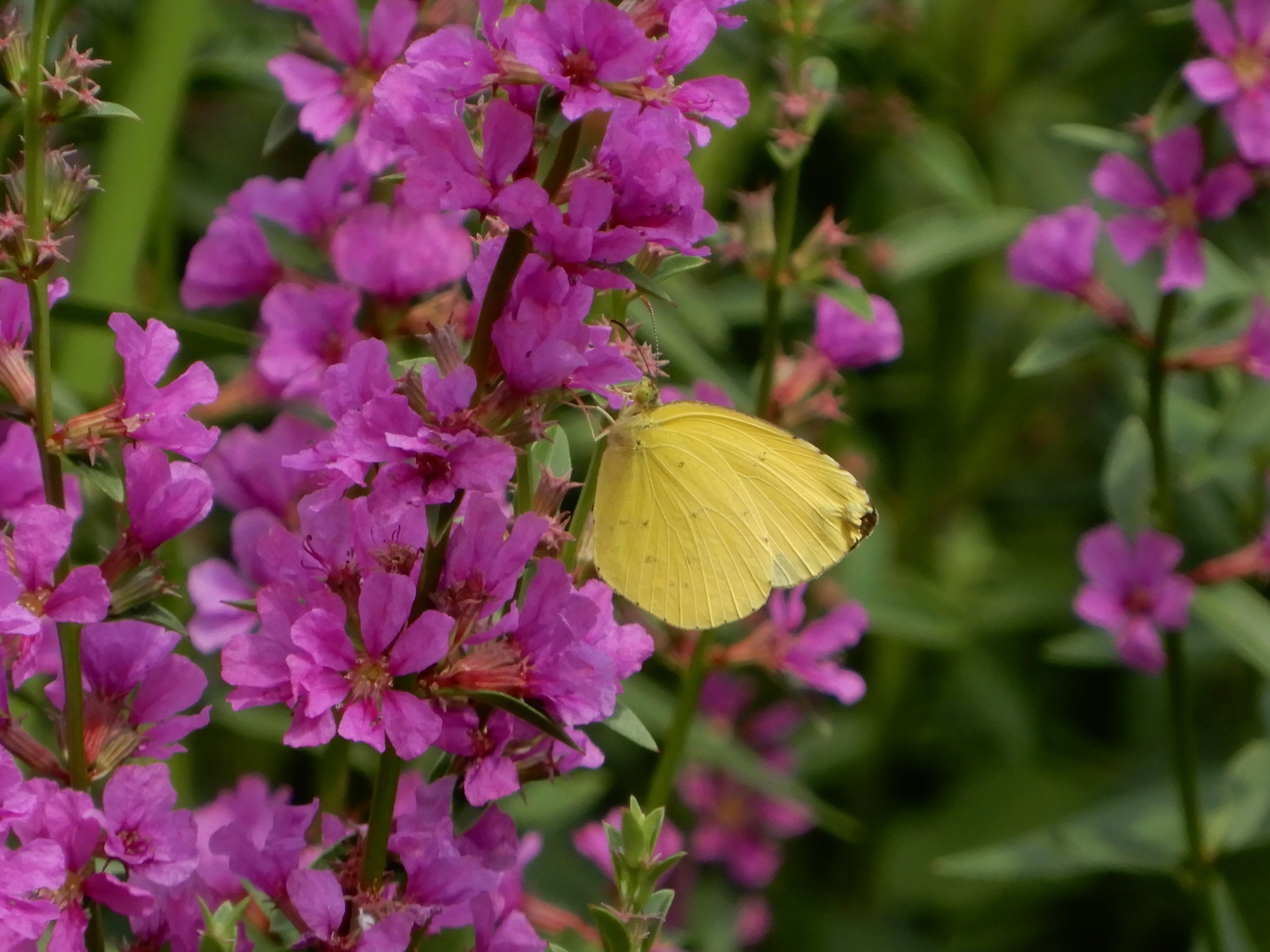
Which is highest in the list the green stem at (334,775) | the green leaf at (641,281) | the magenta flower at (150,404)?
the green leaf at (641,281)

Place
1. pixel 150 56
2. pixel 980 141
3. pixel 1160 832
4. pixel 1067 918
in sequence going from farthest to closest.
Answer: pixel 980 141 < pixel 1067 918 < pixel 1160 832 < pixel 150 56

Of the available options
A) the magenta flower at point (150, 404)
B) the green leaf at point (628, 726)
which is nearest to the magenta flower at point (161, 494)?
the magenta flower at point (150, 404)

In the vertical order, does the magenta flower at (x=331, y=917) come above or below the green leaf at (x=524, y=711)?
below

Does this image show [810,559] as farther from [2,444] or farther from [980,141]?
[980,141]

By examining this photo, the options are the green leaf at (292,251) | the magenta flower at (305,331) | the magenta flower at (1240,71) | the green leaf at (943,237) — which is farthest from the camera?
the green leaf at (943,237)

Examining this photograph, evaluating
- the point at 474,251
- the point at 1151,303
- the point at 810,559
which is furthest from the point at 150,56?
the point at 1151,303

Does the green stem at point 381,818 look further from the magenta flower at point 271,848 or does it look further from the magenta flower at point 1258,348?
the magenta flower at point 1258,348
